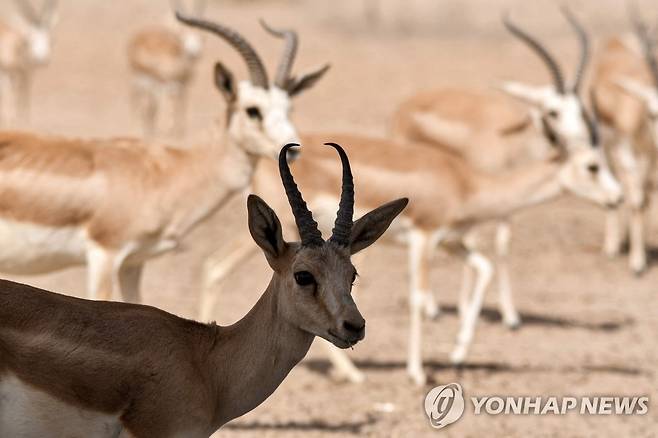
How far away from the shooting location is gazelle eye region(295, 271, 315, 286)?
4.73 m

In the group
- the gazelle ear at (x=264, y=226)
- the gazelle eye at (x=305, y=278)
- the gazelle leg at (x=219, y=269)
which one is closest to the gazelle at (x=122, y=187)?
the gazelle leg at (x=219, y=269)

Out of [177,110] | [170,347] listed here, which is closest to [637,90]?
[177,110]

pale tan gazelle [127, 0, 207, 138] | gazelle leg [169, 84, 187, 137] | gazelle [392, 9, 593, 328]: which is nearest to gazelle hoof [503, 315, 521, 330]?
gazelle [392, 9, 593, 328]

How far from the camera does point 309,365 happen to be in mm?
9578

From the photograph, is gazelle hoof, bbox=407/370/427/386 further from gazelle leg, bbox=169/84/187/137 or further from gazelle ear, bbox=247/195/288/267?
gazelle leg, bbox=169/84/187/137

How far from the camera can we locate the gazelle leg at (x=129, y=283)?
7965 mm

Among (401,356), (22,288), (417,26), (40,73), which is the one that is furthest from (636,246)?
(417,26)

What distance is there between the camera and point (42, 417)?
14.3 feet

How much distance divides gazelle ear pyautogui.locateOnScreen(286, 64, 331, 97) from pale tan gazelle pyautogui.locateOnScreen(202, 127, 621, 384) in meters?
0.92

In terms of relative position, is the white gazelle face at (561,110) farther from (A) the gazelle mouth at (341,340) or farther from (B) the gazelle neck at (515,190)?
(A) the gazelle mouth at (341,340)

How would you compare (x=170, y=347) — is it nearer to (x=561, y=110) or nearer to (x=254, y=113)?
(x=254, y=113)

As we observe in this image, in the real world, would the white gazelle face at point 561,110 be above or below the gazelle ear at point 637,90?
above

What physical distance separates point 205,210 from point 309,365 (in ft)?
6.36

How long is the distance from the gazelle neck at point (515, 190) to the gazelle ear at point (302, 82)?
165cm
